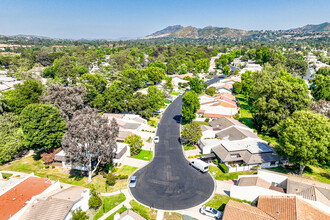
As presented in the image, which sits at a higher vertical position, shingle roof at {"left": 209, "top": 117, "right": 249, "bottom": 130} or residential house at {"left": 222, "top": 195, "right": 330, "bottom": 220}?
residential house at {"left": 222, "top": 195, "right": 330, "bottom": 220}

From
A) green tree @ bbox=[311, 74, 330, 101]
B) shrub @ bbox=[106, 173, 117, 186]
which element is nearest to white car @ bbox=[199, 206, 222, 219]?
shrub @ bbox=[106, 173, 117, 186]

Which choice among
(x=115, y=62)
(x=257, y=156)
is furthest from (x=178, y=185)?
(x=115, y=62)

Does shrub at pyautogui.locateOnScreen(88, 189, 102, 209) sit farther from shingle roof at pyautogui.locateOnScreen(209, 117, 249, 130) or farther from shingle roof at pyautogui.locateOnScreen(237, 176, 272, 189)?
shingle roof at pyautogui.locateOnScreen(209, 117, 249, 130)

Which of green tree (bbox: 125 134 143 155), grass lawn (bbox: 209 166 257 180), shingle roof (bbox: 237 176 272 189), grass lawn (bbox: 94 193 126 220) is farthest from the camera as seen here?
green tree (bbox: 125 134 143 155)

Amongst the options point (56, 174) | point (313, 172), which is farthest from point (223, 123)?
point (56, 174)

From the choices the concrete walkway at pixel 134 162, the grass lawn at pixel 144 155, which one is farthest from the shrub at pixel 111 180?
the grass lawn at pixel 144 155

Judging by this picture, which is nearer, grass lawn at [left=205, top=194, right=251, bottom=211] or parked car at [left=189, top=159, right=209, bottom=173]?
grass lawn at [left=205, top=194, right=251, bottom=211]
